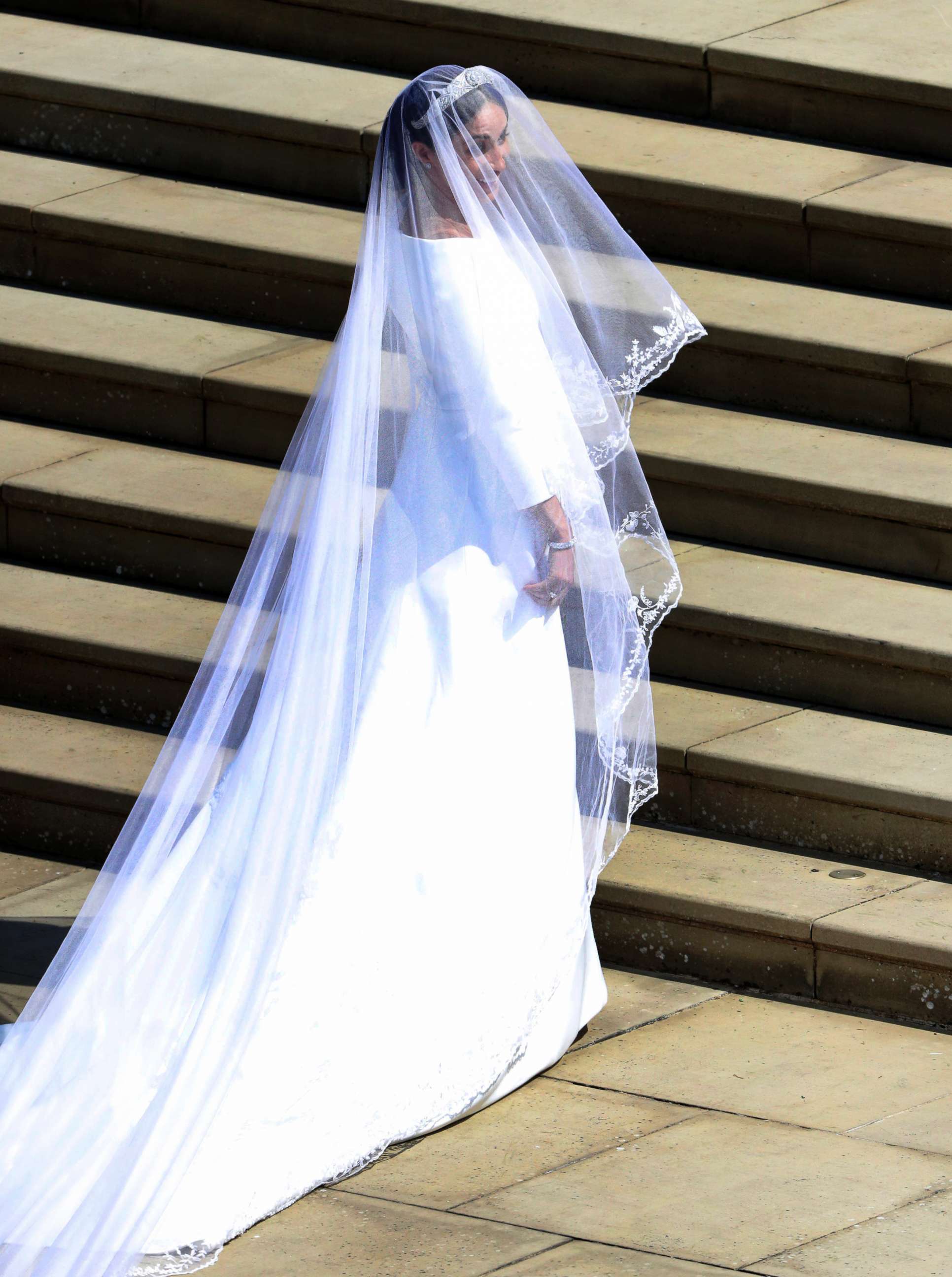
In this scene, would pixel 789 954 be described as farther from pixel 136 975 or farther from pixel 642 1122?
pixel 136 975

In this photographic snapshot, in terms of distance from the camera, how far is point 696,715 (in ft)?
20.3

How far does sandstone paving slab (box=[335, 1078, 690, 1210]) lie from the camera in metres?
4.76

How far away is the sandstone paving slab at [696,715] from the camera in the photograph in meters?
6.02

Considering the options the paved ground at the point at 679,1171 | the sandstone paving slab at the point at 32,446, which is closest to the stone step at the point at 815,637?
the paved ground at the point at 679,1171

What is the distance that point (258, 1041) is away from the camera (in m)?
4.69

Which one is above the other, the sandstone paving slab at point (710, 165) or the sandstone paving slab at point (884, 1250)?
the sandstone paving slab at point (710, 165)

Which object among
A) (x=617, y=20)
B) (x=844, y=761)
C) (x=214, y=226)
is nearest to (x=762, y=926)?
(x=844, y=761)

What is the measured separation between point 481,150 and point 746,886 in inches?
82.0

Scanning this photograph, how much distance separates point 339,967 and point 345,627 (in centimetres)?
76

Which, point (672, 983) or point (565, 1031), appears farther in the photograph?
point (672, 983)

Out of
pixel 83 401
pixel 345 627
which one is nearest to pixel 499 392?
pixel 345 627

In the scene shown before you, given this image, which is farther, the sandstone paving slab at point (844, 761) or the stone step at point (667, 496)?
the stone step at point (667, 496)

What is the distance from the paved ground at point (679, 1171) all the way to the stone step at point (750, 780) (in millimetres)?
556

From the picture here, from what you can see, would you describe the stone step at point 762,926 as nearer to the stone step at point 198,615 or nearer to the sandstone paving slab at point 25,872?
the sandstone paving slab at point 25,872
